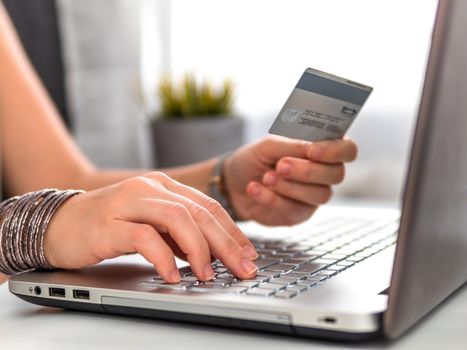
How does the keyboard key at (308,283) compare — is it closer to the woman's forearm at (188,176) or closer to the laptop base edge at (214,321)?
the laptop base edge at (214,321)

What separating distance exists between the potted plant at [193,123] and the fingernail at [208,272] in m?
1.12

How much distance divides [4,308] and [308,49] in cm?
119

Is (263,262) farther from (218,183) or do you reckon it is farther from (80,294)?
(218,183)

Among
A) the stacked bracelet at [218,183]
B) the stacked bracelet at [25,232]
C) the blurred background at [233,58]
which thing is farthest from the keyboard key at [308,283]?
the blurred background at [233,58]

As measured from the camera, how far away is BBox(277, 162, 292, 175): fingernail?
99cm

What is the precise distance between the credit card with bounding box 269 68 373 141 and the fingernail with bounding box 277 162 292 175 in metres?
0.07

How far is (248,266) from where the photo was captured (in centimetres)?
67

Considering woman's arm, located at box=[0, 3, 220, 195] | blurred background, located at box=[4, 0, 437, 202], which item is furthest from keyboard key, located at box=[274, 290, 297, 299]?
blurred background, located at box=[4, 0, 437, 202]

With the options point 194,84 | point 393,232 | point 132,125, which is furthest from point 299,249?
point 132,125

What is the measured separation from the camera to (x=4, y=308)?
725mm

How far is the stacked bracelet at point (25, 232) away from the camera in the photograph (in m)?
0.73

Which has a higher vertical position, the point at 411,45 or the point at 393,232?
the point at 411,45

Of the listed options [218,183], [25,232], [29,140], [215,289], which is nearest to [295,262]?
[215,289]

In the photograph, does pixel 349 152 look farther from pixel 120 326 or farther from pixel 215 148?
pixel 215 148
